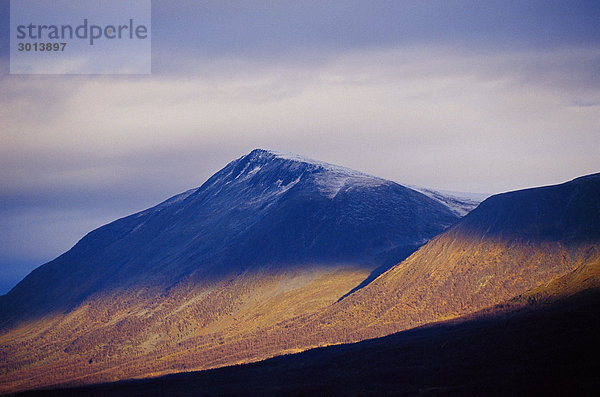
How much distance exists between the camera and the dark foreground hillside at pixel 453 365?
250ft

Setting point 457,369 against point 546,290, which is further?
point 546,290

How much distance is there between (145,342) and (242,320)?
98.8ft

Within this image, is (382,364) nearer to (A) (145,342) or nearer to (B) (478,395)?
(B) (478,395)

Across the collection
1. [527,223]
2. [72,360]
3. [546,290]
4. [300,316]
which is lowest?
[72,360]

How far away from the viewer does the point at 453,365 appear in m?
86.4

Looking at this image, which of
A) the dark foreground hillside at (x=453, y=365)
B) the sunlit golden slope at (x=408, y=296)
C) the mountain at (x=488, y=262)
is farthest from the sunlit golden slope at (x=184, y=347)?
the dark foreground hillside at (x=453, y=365)

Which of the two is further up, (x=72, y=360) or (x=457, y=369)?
(x=457, y=369)

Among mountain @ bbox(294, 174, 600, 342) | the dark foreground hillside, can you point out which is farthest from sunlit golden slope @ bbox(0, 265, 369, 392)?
the dark foreground hillside

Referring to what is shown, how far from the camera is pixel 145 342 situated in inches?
7672

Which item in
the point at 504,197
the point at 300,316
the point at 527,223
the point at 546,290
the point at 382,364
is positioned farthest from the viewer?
the point at 300,316

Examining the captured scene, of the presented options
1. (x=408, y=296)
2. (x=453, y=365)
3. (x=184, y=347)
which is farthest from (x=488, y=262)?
(x=184, y=347)

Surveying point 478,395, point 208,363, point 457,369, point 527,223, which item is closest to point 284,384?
point 457,369

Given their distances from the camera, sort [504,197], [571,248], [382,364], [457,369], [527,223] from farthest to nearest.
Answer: [504,197] → [527,223] → [571,248] → [382,364] → [457,369]

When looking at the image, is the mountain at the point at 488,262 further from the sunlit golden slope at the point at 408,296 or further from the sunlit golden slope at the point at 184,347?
the sunlit golden slope at the point at 184,347
